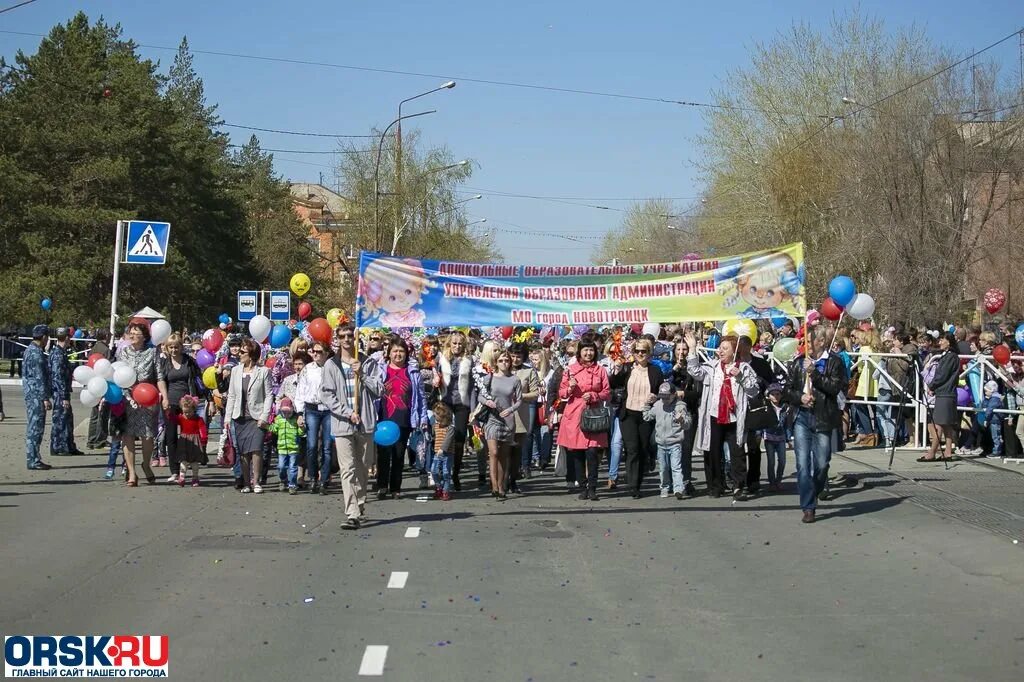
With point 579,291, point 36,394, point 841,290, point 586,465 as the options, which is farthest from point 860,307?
point 36,394

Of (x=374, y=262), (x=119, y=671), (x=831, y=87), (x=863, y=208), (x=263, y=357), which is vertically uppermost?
(x=831, y=87)

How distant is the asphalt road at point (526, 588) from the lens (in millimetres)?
6637

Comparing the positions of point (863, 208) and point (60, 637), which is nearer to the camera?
point (60, 637)

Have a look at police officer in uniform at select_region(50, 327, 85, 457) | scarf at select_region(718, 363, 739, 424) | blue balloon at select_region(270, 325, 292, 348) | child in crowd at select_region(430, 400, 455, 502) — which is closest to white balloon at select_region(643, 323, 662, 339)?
blue balloon at select_region(270, 325, 292, 348)

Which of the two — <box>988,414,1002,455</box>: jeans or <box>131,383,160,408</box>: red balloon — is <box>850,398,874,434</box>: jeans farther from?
<box>131,383,160,408</box>: red balloon

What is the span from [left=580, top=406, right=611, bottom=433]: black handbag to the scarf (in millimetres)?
1179

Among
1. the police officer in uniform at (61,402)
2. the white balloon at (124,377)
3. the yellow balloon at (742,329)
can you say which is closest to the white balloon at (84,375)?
the white balloon at (124,377)

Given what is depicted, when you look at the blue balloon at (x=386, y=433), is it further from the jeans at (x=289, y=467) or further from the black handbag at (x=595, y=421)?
the black handbag at (x=595, y=421)

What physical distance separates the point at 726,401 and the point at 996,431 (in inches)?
227

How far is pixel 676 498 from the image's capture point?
13.7 meters

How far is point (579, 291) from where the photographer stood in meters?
14.9

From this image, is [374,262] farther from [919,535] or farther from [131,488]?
[919,535]

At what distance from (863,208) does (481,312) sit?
2163cm

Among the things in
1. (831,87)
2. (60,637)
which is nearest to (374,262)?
(60,637)
